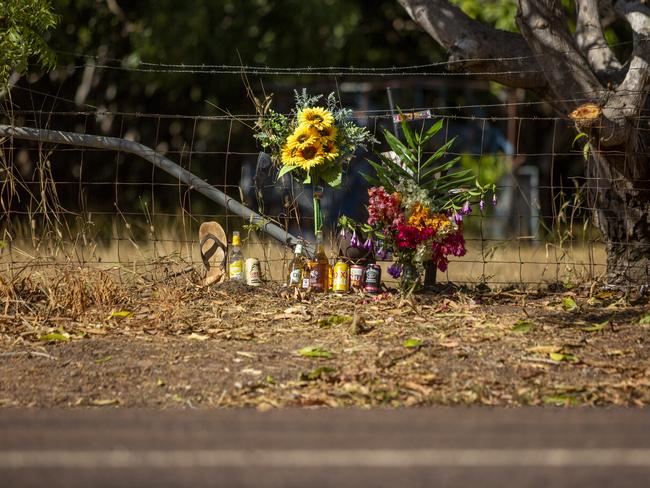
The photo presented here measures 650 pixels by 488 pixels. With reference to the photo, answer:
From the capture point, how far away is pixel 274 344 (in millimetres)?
6578

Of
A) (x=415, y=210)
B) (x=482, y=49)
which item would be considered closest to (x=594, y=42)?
(x=482, y=49)

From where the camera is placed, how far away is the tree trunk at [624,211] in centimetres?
843

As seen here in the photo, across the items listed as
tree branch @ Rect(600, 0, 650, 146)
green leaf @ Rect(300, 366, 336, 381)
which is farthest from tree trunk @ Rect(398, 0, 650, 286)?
green leaf @ Rect(300, 366, 336, 381)

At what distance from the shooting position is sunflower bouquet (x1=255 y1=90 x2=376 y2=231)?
796cm

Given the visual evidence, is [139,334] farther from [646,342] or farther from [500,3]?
[500,3]

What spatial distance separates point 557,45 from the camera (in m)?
8.48

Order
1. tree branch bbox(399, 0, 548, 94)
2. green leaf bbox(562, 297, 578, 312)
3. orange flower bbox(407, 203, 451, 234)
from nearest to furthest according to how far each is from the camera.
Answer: green leaf bbox(562, 297, 578, 312) < orange flower bbox(407, 203, 451, 234) < tree branch bbox(399, 0, 548, 94)

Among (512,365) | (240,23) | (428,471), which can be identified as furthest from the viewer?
(240,23)

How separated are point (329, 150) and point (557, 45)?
1954mm

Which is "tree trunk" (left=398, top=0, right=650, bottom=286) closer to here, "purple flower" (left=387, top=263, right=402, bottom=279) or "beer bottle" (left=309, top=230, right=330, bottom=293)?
"purple flower" (left=387, top=263, right=402, bottom=279)

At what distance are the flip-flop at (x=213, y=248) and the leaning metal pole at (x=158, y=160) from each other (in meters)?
0.22

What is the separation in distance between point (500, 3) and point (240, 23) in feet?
12.7

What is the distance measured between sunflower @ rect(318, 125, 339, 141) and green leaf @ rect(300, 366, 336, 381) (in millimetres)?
2509

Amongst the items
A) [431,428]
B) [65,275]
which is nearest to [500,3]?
[65,275]
